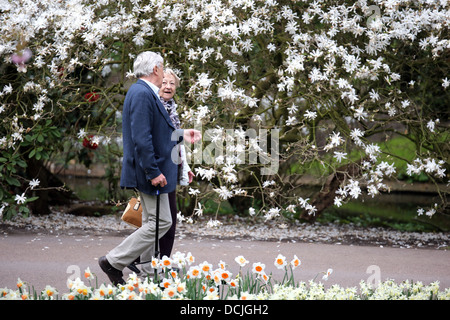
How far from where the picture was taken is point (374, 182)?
244 inches

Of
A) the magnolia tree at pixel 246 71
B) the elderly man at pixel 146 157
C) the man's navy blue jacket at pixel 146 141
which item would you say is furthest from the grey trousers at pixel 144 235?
the magnolia tree at pixel 246 71

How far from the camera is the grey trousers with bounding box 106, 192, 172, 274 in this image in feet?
13.5

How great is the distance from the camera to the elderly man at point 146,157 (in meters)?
4.02

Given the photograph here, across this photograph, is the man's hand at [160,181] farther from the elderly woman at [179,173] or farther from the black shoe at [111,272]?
the black shoe at [111,272]

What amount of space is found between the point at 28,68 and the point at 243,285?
4.56 m

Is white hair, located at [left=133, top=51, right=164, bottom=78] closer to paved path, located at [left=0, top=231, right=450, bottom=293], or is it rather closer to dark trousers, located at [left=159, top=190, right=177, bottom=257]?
dark trousers, located at [left=159, top=190, right=177, bottom=257]

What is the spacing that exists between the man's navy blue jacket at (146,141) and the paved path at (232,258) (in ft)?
3.30

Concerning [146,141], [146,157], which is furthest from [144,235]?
[146,141]

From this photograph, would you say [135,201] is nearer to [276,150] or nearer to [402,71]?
[276,150]

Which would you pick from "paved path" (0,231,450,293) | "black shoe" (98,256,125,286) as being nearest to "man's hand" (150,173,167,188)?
"black shoe" (98,256,125,286)

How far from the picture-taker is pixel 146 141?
398cm

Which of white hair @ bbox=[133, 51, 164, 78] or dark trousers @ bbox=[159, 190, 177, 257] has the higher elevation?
white hair @ bbox=[133, 51, 164, 78]

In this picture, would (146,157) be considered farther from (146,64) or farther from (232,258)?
(232,258)
